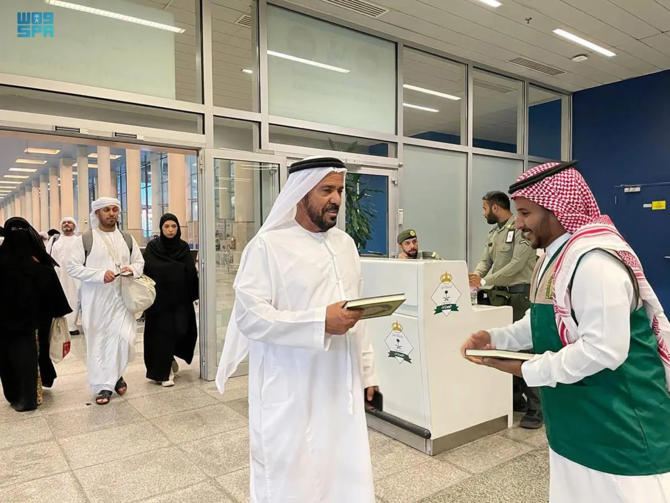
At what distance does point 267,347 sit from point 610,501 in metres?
1.15

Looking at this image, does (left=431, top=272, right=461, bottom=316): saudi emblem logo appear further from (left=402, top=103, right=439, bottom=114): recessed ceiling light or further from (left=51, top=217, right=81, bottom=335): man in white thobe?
(left=402, top=103, right=439, bottom=114): recessed ceiling light

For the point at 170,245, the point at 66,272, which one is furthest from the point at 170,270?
the point at 66,272

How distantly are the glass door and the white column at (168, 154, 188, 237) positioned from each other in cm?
773

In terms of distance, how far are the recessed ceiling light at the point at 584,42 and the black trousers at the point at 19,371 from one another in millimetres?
6177

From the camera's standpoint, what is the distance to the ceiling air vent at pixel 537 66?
21.7ft

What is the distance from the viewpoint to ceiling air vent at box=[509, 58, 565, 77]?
6.61 meters

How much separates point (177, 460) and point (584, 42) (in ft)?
20.5

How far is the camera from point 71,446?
3.15m

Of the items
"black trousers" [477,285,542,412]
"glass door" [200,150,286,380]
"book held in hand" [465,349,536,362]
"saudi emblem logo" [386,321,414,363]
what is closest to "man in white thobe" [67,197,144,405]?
"glass door" [200,150,286,380]

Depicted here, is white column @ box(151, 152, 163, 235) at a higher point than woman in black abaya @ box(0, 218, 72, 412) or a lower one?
higher

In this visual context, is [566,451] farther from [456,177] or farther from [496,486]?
[456,177]

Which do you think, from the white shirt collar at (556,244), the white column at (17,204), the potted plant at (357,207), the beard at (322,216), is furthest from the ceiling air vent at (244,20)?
the white column at (17,204)

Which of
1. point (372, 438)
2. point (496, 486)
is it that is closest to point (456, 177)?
point (372, 438)

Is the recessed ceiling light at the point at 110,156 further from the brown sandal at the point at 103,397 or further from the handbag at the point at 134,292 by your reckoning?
the brown sandal at the point at 103,397
